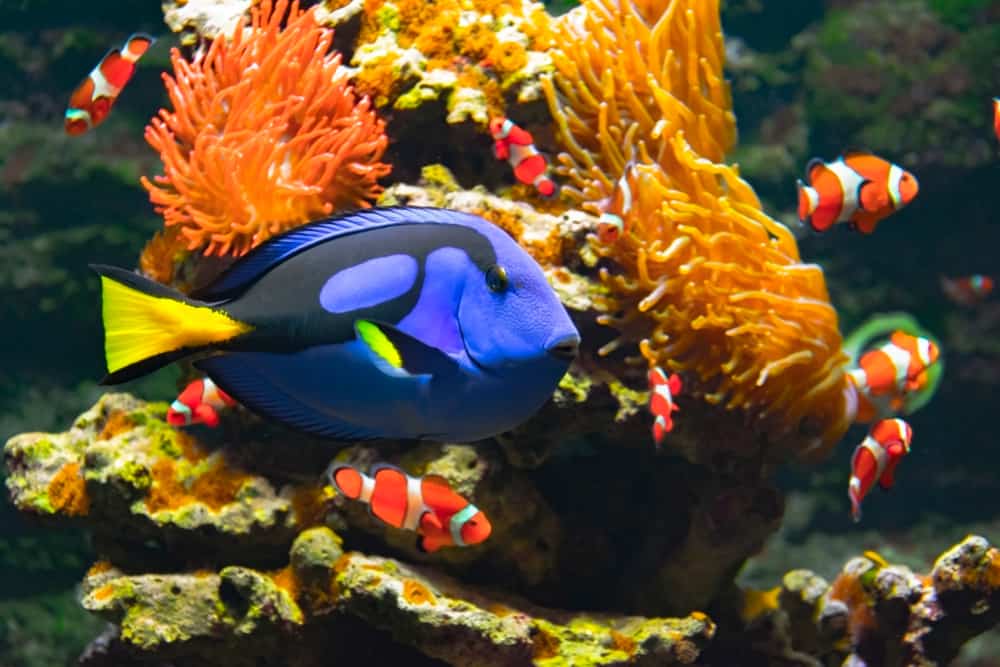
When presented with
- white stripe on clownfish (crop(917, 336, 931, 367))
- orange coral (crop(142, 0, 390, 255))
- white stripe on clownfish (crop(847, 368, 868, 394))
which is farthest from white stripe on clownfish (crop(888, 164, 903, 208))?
orange coral (crop(142, 0, 390, 255))

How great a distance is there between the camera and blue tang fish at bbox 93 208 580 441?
105 centimetres

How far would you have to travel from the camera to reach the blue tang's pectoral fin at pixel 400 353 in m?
1.05

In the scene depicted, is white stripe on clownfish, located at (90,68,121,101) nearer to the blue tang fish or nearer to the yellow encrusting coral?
the yellow encrusting coral

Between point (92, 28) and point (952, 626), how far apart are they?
594 centimetres

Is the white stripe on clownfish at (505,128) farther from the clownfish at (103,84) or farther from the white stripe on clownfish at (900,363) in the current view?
the clownfish at (103,84)

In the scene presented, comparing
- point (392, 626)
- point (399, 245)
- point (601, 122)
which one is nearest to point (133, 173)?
point (601, 122)

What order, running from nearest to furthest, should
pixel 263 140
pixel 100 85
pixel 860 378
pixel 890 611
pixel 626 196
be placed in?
pixel 263 140
pixel 626 196
pixel 890 611
pixel 860 378
pixel 100 85

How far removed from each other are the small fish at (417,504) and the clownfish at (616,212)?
3.12 ft

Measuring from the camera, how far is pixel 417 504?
2248mm

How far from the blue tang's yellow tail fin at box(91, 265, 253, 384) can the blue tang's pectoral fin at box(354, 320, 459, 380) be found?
0.71ft

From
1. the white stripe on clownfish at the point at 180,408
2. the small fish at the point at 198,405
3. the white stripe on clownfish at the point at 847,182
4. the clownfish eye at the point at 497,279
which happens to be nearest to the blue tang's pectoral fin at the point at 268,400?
the clownfish eye at the point at 497,279

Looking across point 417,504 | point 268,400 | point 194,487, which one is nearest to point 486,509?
point 417,504

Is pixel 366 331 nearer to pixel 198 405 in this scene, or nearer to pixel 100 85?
pixel 198 405

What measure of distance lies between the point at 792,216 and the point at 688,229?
4.56 metres
